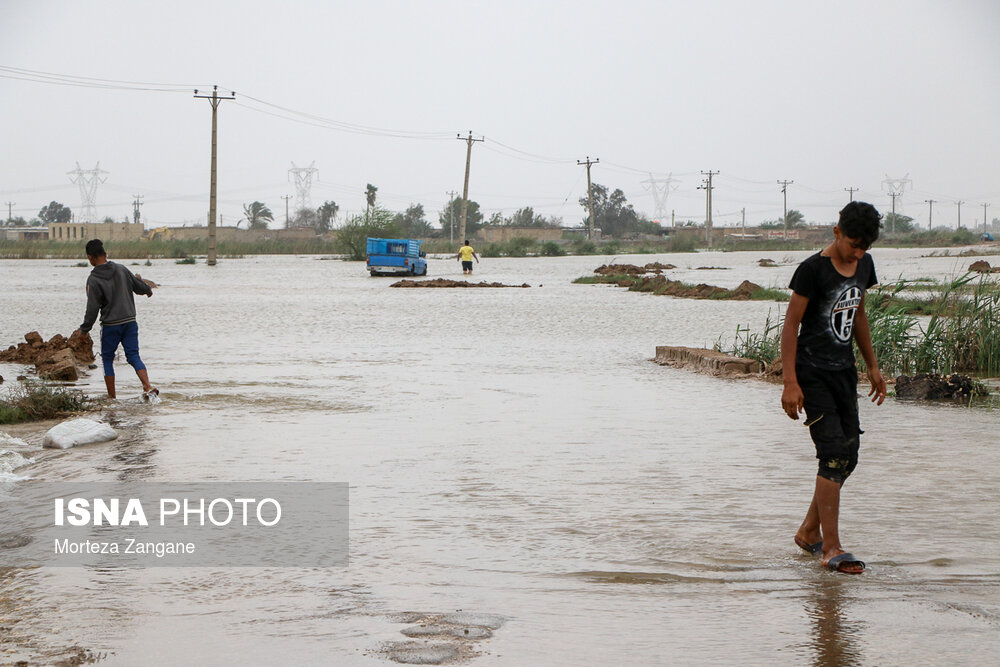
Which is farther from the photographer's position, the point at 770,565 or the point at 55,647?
the point at 770,565

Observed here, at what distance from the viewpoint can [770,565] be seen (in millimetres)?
5289

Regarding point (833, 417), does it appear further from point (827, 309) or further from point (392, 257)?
point (392, 257)

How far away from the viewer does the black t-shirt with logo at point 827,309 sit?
17.5 feet

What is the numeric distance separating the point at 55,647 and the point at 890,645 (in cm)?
318

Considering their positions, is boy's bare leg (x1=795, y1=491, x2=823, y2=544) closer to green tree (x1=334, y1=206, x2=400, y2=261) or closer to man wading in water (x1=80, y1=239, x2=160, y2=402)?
man wading in water (x1=80, y1=239, x2=160, y2=402)

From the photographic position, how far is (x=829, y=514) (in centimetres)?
522

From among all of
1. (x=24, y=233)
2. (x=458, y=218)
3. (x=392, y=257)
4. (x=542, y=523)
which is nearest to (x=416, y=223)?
(x=458, y=218)

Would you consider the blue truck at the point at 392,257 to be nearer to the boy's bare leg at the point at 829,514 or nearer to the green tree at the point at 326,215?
the boy's bare leg at the point at 829,514

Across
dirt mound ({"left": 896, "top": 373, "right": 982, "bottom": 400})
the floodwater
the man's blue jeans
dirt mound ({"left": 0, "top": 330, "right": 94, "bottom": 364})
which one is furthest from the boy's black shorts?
dirt mound ({"left": 0, "top": 330, "right": 94, "bottom": 364})

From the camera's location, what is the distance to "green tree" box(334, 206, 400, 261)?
73.4m

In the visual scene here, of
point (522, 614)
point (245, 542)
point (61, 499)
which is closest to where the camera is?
point (522, 614)

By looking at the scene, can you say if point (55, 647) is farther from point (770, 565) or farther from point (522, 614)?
point (770, 565)

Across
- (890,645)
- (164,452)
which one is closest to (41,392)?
(164,452)

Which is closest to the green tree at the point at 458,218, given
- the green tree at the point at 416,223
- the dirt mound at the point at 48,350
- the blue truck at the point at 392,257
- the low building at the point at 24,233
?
the green tree at the point at 416,223
